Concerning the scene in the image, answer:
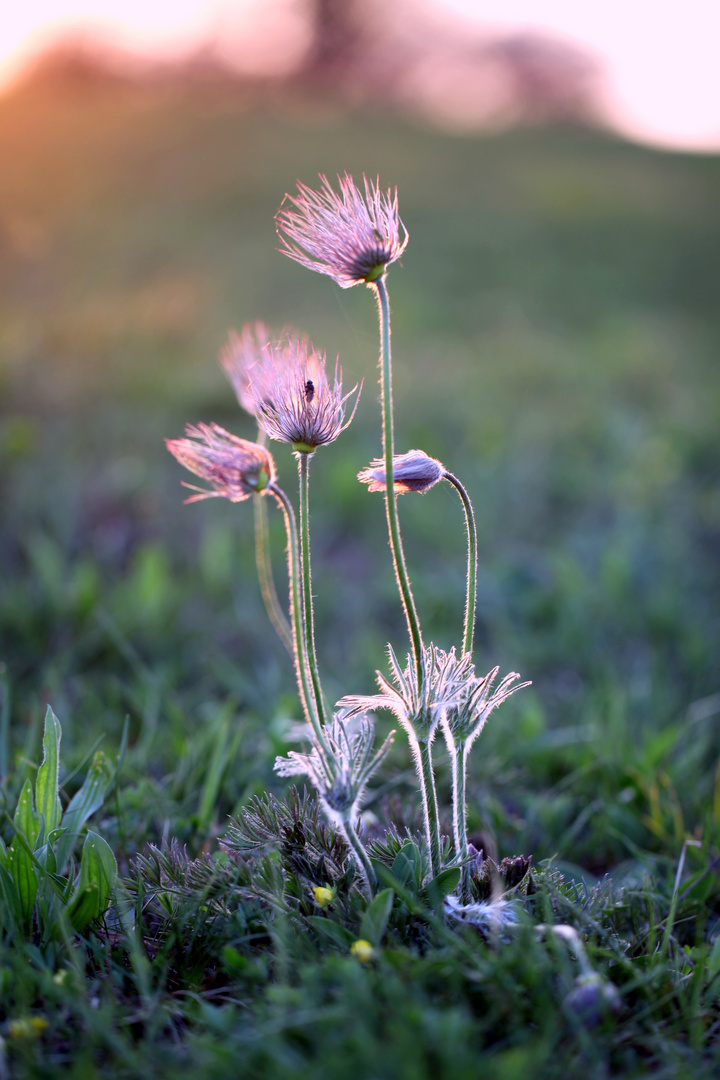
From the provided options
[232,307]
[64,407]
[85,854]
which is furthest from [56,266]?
[85,854]

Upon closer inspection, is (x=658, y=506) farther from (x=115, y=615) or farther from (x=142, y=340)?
(x=142, y=340)

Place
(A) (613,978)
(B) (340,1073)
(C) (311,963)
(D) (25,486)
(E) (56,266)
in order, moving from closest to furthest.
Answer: (B) (340,1073) < (C) (311,963) < (A) (613,978) < (D) (25,486) < (E) (56,266)

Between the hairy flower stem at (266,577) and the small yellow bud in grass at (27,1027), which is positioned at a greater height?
the hairy flower stem at (266,577)

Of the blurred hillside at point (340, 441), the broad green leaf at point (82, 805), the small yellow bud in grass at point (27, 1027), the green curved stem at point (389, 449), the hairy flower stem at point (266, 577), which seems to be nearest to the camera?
the small yellow bud in grass at point (27, 1027)

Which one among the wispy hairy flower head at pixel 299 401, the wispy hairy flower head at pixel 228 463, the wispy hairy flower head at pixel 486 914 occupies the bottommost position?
the wispy hairy flower head at pixel 486 914

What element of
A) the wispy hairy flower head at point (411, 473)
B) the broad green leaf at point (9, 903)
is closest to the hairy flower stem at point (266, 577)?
the wispy hairy flower head at point (411, 473)

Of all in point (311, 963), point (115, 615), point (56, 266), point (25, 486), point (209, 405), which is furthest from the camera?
point (56, 266)

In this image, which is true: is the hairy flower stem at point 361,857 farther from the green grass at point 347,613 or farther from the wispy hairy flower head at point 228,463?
the wispy hairy flower head at point 228,463

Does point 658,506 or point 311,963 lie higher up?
point 658,506
